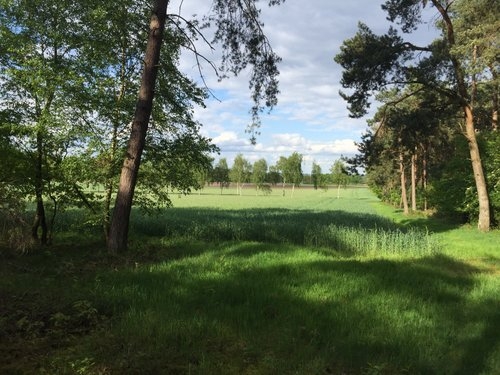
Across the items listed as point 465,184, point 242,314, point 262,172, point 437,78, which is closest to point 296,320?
point 242,314

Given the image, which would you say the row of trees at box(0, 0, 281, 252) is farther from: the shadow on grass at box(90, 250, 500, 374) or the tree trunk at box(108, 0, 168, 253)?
the shadow on grass at box(90, 250, 500, 374)

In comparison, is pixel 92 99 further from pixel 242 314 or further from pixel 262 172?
pixel 262 172

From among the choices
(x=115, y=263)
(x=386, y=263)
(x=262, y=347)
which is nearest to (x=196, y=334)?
(x=262, y=347)

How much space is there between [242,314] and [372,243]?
334 inches

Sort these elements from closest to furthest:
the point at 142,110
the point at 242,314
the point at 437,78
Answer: the point at 242,314, the point at 142,110, the point at 437,78

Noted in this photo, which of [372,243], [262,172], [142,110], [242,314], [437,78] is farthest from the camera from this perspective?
[262,172]

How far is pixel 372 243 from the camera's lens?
1357 cm

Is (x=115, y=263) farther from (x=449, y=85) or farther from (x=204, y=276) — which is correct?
(x=449, y=85)

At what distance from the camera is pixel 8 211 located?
5707 millimetres

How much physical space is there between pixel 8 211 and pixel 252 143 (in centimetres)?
640

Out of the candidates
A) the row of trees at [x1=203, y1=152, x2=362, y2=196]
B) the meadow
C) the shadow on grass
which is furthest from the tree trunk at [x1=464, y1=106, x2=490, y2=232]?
the row of trees at [x1=203, y1=152, x2=362, y2=196]

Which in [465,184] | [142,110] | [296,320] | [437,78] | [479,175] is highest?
[437,78]

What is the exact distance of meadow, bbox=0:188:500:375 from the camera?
461cm

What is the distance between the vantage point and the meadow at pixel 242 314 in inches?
181
